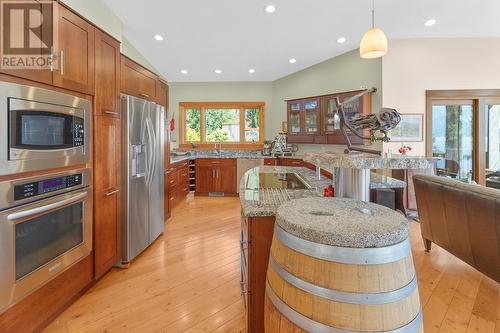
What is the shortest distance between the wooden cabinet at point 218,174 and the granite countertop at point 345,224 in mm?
4788

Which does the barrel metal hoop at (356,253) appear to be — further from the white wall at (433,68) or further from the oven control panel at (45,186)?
the white wall at (433,68)

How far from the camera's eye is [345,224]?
35.4 inches

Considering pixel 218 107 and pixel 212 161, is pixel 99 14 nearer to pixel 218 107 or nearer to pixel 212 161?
pixel 212 161

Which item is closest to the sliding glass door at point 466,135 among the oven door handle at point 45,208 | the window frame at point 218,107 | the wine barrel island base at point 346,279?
→ the window frame at point 218,107

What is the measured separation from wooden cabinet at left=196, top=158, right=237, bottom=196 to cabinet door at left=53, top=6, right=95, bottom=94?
3864 millimetres

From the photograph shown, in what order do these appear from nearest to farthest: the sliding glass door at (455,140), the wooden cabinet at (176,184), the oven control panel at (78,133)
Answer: the oven control panel at (78,133) → the wooden cabinet at (176,184) → the sliding glass door at (455,140)

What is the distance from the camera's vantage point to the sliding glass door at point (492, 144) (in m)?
4.47

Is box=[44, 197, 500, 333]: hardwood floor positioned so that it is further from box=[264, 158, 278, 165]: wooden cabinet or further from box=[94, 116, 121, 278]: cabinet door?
box=[264, 158, 278, 165]: wooden cabinet

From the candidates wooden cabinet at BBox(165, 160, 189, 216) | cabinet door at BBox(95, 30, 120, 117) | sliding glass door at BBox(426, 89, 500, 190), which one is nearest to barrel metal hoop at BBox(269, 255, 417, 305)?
cabinet door at BBox(95, 30, 120, 117)

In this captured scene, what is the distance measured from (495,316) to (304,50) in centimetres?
410

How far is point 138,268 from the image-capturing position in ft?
8.45

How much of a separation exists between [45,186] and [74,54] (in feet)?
3.11

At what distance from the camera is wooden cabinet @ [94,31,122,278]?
7.10 feet

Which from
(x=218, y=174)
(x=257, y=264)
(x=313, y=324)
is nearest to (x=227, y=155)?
(x=218, y=174)
